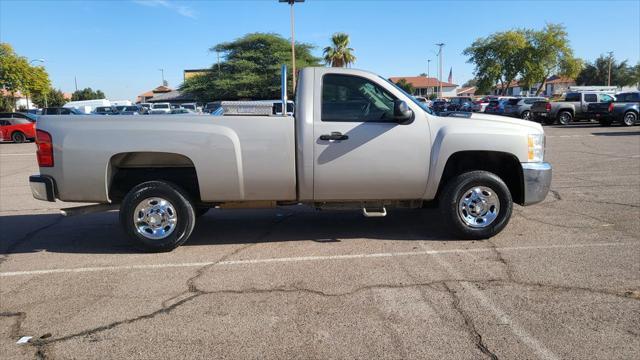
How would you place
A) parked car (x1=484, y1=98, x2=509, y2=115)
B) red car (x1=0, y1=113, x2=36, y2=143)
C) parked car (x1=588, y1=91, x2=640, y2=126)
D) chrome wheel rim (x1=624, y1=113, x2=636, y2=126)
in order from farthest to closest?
parked car (x1=484, y1=98, x2=509, y2=115) < red car (x1=0, y1=113, x2=36, y2=143) < chrome wheel rim (x1=624, y1=113, x2=636, y2=126) < parked car (x1=588, y1=91, x2=640, y2=126)

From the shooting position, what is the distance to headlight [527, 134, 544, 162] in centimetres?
563

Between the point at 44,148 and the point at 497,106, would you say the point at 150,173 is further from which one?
the point at 497,106

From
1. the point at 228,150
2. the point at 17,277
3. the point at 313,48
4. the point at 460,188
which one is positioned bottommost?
the point at 17,277

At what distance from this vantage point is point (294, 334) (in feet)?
11.5

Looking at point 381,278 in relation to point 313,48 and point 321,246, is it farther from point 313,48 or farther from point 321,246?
point 313,48

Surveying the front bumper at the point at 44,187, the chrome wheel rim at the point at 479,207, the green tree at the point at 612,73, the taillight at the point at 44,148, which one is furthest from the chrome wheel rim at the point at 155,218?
the green tree at the point at 612,73

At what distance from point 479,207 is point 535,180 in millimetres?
711

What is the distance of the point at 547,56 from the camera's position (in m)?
57.4

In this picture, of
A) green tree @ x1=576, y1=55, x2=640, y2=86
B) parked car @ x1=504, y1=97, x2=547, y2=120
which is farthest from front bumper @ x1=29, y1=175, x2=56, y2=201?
green tree @ x1=576, y1=55, x2=640, y2=86

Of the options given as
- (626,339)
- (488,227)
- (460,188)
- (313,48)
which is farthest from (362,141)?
(313,48)

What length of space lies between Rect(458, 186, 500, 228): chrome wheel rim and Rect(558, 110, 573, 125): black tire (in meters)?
24.7

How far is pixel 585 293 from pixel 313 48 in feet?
214

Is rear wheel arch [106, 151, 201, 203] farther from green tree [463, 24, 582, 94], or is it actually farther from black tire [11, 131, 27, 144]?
green tree [463, 24, 582, 94]

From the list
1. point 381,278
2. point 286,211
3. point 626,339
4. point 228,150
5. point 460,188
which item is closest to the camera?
point 626,339
